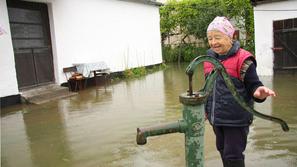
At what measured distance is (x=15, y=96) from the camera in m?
8.54

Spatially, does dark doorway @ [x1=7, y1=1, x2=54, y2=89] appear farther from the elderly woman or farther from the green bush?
the green bush

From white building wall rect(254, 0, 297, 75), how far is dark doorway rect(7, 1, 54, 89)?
636 centimetres

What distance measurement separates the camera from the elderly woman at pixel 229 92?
8.23 feet

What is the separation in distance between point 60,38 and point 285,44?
21.7 ft

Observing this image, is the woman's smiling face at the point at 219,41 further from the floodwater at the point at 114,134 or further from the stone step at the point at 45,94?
the stone step at the point at 45,94

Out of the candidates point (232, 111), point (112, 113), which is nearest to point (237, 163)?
point (232, 111)

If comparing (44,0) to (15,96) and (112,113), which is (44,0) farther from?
(112,113)

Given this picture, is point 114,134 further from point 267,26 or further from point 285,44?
point 267,26

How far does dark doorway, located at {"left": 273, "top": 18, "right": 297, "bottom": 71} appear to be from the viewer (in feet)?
32.2

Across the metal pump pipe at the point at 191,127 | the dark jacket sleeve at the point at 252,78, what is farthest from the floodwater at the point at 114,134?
Result: the metal pump pipe at the point at 191,127

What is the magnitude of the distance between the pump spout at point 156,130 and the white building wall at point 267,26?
931cm

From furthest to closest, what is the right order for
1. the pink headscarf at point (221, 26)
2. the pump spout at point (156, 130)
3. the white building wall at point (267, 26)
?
the white building wall at point (267, 26) < the pink headscarf at point (221, 26) < the pump spout at point (156, 130)

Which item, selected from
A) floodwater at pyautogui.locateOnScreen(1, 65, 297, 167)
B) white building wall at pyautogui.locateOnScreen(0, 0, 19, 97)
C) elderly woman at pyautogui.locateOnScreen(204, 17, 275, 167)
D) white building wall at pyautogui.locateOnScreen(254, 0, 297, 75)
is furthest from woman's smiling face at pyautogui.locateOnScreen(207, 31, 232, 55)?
white building wall at pyautogui.locateOnScreen(254, 0, 297, 75)

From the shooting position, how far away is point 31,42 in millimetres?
9359
